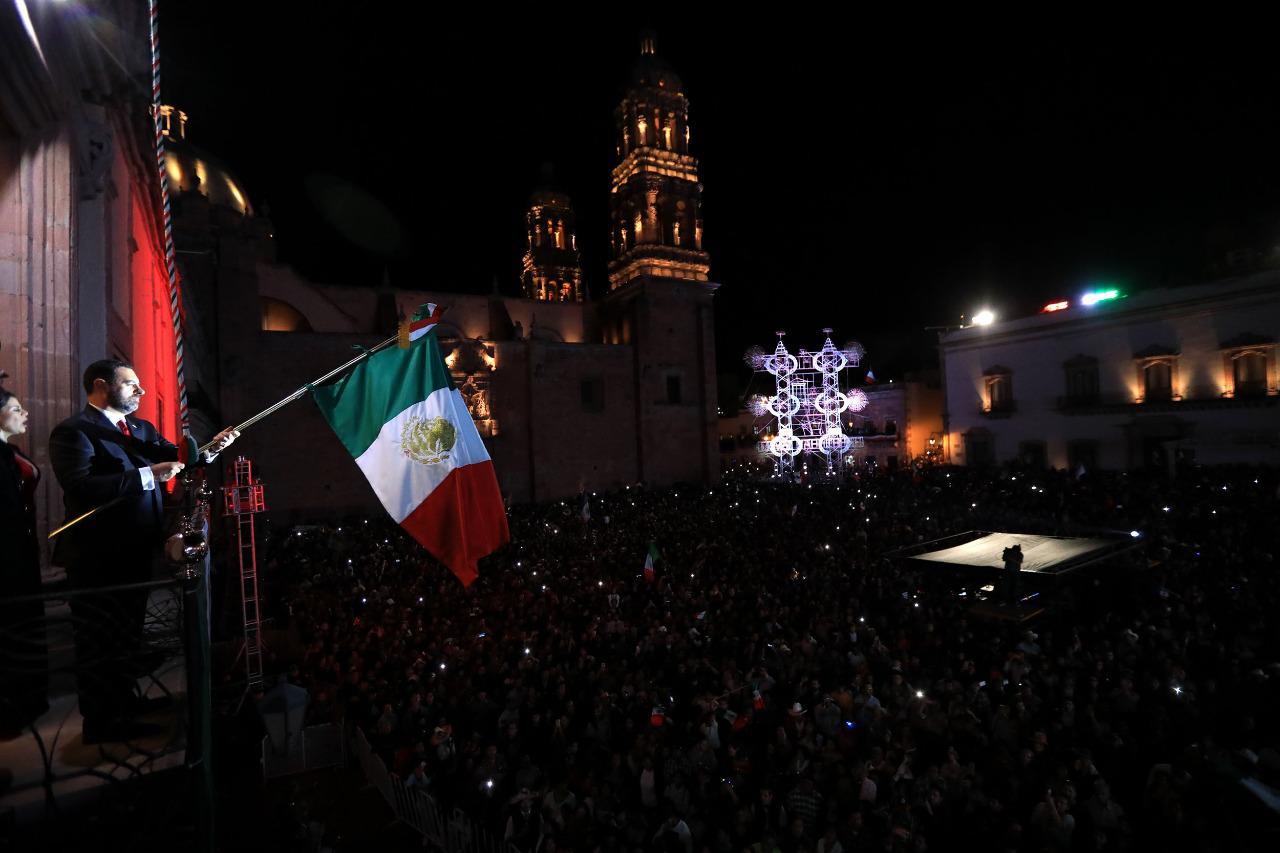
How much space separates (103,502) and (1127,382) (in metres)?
31.4

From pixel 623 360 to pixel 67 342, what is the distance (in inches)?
1065

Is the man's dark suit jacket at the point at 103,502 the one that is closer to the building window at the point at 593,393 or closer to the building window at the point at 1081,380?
the building window at the point at 593,393

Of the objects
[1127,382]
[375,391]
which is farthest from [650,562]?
[1127,382]

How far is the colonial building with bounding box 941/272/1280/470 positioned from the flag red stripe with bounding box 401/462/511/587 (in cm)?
2705

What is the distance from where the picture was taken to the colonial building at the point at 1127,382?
73.8 feet

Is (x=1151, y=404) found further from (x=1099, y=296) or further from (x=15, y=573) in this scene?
(x=15, y=573)

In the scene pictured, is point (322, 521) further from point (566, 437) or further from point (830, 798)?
point (830, 798)

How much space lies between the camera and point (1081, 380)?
26922 mm

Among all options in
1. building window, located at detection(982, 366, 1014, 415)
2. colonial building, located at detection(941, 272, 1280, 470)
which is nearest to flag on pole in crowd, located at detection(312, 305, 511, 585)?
colonial building, located at detection(941, 272, 1280, 470)

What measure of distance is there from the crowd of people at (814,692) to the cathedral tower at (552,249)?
28.7 m

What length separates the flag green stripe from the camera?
454cm

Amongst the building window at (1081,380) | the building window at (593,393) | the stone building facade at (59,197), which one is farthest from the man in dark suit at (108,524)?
the building window at (1081,380)

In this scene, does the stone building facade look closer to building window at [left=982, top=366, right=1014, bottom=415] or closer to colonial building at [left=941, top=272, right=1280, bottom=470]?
colonial building at [left=941, top=272, right=1280, bottom=470]

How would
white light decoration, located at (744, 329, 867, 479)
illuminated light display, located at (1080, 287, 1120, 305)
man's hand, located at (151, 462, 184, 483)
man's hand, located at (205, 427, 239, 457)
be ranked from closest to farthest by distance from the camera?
man's hand, located at (151, 462, 184, 483) → man's hand, located at (205, 427, 239, 457) → illuminated light display, located at (1080, 287, 1120, 305) → white light decoration, located at (744, 329, 867, 479)
